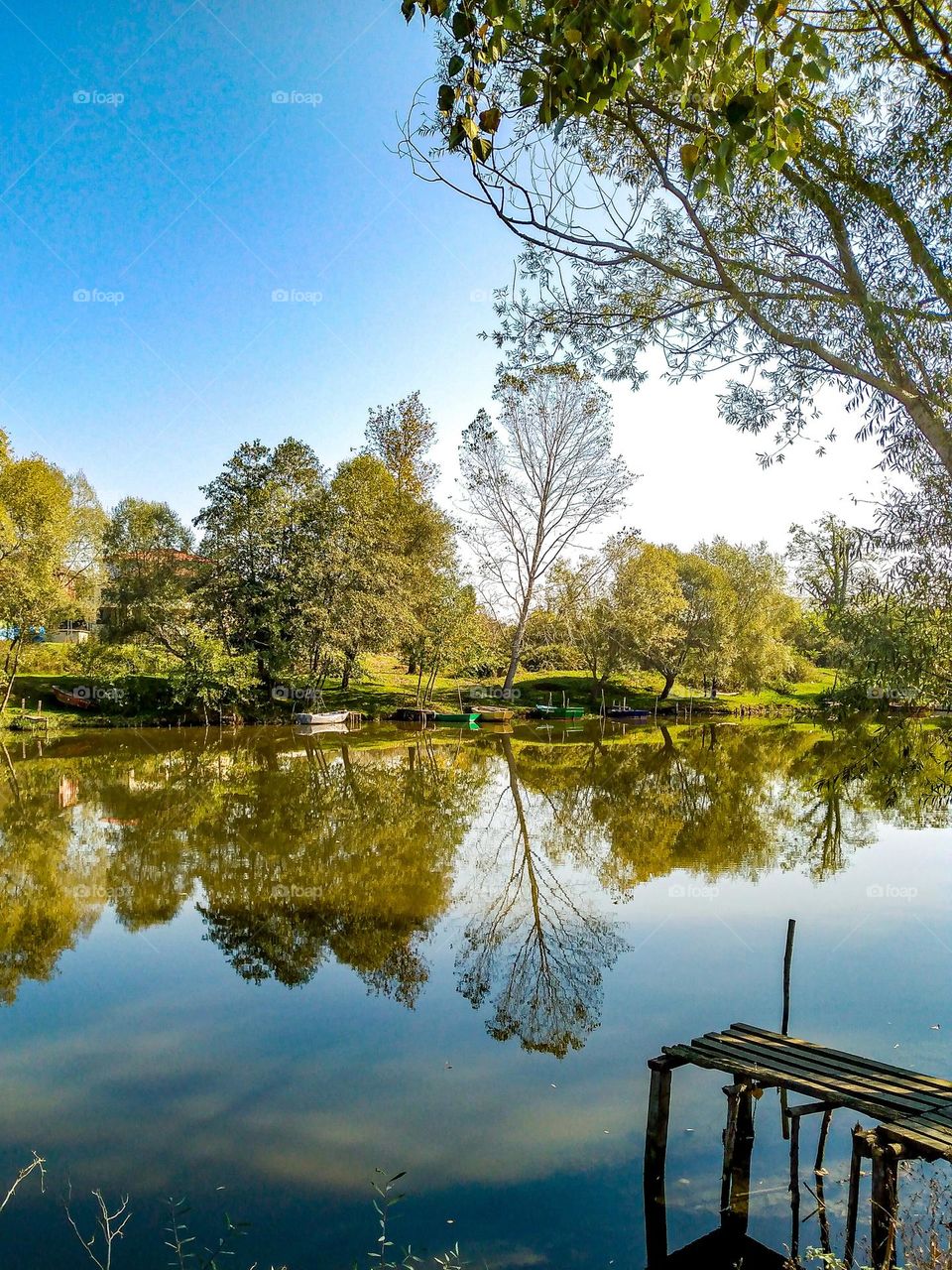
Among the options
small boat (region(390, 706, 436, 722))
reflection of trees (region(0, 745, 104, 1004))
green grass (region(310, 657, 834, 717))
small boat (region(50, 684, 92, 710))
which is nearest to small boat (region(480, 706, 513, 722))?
small boat (region(390, 706, 436, 722))

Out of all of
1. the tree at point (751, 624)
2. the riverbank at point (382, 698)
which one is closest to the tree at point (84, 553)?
the riverbank at point (382, 698)

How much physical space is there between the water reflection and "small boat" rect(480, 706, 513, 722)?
951 cm

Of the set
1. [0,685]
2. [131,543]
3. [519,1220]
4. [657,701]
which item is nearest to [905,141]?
[519,1220]

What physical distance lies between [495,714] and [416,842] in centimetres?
2357

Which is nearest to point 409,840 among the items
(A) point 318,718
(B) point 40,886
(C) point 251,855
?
(C) point 251,855

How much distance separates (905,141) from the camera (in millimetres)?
8773

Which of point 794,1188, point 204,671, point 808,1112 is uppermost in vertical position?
point 204,671

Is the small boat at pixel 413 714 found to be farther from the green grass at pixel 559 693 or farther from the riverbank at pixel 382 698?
the riverbank at pixel 382 698

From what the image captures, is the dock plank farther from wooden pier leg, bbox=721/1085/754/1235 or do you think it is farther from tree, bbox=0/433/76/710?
tree, bbox=0/433/76/710

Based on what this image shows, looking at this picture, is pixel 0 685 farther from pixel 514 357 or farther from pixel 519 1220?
pixel 519 1220

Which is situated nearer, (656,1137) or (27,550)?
(656,1137)

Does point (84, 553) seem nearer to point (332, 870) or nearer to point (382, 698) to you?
point (382, 698)

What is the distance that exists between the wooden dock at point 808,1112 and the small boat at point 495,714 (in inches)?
1329

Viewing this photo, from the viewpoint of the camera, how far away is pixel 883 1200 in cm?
512
